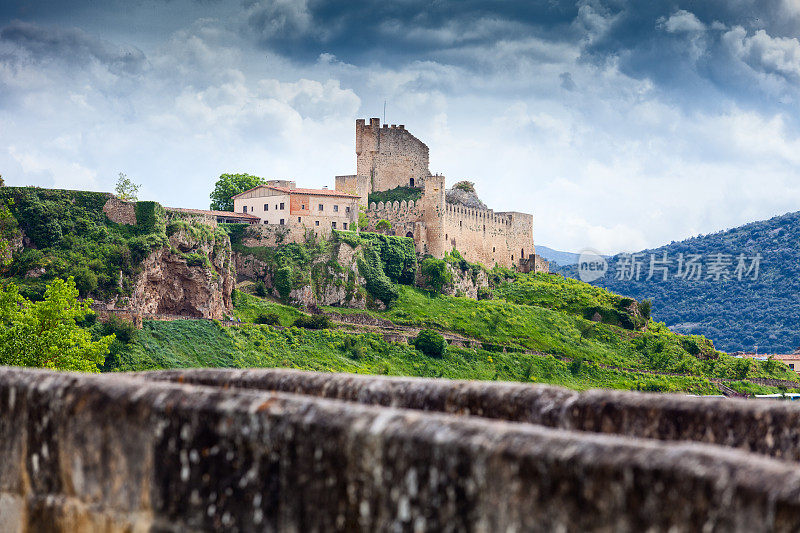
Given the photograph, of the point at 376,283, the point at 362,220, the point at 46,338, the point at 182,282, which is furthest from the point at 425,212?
the point at 46,338

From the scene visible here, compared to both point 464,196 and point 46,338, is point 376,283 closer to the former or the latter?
point 464,196

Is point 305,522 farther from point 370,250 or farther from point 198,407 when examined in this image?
point 370,250

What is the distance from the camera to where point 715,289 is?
149750 mm

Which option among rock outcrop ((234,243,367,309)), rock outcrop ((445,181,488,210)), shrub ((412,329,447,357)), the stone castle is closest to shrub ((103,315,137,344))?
rock outcrop ((234,243,367,309))

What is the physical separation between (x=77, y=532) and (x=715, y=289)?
15167 cm

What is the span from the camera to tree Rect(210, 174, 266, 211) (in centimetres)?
7650

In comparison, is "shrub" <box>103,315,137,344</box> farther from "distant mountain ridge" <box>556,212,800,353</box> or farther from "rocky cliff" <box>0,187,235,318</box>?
"distant mountain ridge" <box>556,212,800,353</box>

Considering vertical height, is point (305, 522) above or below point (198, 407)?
below

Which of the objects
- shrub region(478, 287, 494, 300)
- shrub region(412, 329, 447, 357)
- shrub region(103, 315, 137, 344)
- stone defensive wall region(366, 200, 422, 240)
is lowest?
shrub region(412, 329, 447, 357)

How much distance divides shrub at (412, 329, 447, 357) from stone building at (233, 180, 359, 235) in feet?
33.2

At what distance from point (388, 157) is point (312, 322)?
2782cm

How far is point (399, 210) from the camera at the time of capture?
3086 inches

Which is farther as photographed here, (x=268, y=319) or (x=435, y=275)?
(x=435, y=275)

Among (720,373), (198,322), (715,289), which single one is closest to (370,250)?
(198,322)
